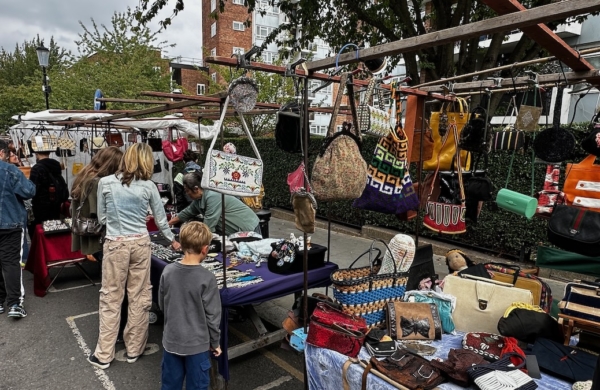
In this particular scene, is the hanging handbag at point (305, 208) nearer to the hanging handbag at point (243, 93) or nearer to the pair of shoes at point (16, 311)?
the hanging handbag at point (243, 93)

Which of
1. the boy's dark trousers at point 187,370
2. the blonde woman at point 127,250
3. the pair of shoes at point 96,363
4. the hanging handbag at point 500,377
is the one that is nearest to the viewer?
the hanging handbag at point 500,377

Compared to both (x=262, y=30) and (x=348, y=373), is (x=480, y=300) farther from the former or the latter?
(x=262, y=30)

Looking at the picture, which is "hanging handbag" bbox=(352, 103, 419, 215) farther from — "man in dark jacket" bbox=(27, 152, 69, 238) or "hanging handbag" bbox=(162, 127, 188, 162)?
"hanging handbag" bbox=(162, 127, 188, 162)

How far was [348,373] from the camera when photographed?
2115mm

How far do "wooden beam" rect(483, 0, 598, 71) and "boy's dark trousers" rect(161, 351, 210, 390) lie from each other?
2758 millimetres

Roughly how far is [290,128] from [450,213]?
1683mm

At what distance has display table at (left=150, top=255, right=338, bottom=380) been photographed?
9.60 feet

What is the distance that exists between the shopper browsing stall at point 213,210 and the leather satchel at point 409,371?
2.79 metres

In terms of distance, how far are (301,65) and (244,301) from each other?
1.86 meters

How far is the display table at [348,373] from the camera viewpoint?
192 cm

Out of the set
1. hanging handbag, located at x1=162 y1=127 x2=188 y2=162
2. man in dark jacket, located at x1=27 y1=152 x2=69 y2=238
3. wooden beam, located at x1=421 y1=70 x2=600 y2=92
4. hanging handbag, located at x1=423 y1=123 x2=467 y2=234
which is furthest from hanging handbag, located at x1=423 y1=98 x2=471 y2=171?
hanging handbag, located at x1=162 y1=127 x2=188 y2=162

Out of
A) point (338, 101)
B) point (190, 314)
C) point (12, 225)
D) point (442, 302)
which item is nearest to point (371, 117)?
point (338, 101)

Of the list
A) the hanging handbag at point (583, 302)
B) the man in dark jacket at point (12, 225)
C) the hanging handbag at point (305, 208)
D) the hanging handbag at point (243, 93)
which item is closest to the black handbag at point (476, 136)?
the hanging handbag at point (583, 302)

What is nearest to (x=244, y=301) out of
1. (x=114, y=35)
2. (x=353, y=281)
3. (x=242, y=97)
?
(x=353, y=281)
